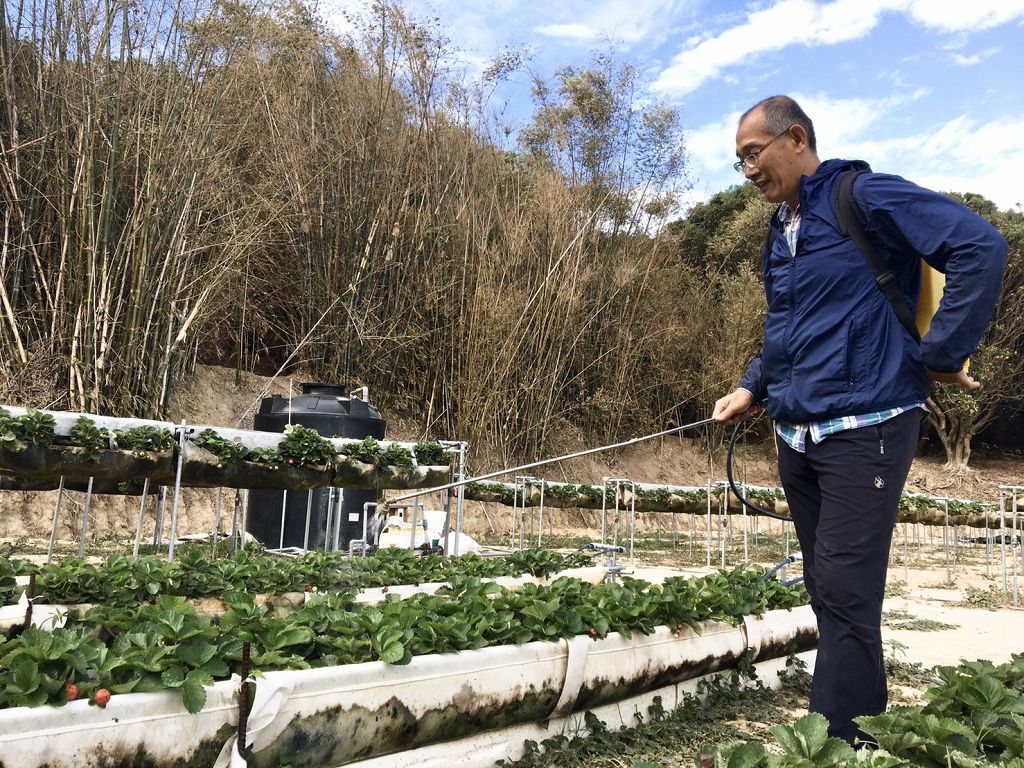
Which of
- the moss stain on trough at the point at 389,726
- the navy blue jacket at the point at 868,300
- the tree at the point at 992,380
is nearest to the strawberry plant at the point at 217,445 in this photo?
the moss stain on trough at the point at 389,726

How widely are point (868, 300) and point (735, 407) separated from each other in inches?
18.7

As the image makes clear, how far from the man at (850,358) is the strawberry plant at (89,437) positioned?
187 inches

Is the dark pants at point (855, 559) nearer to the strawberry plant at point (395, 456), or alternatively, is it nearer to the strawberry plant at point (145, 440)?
the strawberry plant at point (145, 440)

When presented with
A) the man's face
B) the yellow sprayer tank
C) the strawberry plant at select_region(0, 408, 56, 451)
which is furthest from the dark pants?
the strawberry plant at select_region(0, 408, 56, 451)

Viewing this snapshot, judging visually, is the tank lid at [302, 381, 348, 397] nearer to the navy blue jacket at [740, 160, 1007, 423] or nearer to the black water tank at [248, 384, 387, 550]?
the black water tank at [248, 384, 387, 550]

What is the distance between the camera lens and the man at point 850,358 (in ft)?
5.67

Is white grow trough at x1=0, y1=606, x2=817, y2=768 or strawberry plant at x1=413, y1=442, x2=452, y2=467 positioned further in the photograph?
strawberry plant at x1=413, y1=442, x2=452, y2=467

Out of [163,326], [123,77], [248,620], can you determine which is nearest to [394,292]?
[163,326]

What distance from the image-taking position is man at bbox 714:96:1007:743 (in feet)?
5.67

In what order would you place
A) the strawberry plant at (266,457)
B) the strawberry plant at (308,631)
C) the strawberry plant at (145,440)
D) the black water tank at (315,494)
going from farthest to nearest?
the black water tank at (315,494) → the strawberry plant at (266,457) → the strawberry plant at (145,440) → the strawberry plant at (308,631)

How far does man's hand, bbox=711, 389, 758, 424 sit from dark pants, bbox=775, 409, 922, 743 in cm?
38

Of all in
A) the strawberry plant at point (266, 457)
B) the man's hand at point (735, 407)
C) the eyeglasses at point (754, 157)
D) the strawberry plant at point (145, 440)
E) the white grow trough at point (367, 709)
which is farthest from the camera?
the strawberry plant at point (266, 457)

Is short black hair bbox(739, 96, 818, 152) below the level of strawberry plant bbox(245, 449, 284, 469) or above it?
above

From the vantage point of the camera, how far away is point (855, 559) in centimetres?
175
